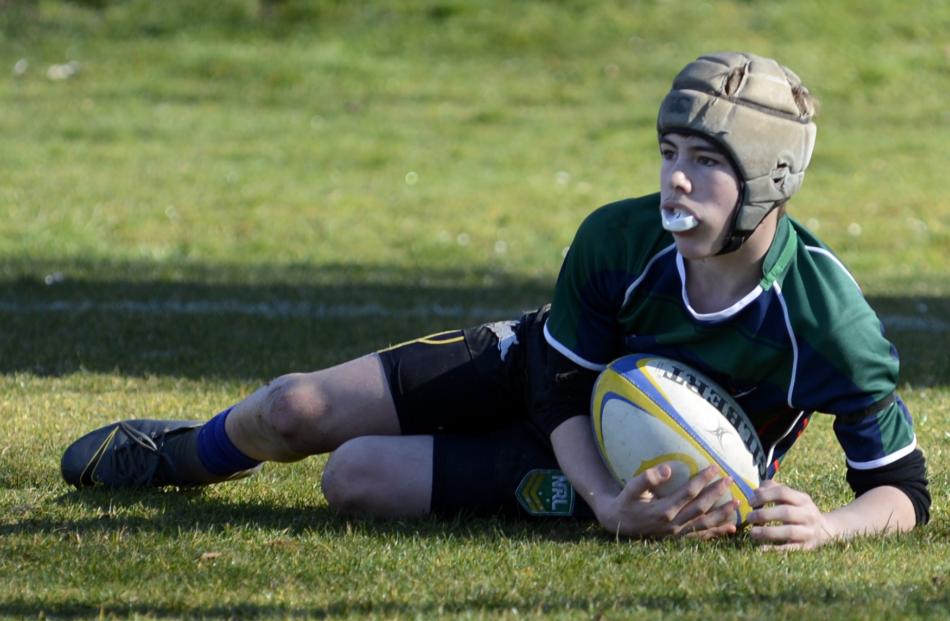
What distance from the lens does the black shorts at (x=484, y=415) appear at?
4.73 m

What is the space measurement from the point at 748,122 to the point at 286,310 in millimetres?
5430

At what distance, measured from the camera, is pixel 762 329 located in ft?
14.0

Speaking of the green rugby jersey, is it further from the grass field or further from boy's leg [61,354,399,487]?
boy's leg [61,354,399,487]

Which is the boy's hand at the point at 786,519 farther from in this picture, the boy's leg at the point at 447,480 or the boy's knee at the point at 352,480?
the boy's knee at the point at 352,480

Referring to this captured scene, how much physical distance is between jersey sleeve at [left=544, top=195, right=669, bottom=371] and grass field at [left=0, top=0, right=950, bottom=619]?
586 millimetres

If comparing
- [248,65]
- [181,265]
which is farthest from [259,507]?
A: [248,65]

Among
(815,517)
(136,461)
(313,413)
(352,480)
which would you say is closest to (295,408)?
(313,413)

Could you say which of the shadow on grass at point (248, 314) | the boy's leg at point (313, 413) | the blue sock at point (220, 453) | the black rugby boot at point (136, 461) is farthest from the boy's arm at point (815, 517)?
the shadow on grass at point (248, 314)

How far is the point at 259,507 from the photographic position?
490 centimetres

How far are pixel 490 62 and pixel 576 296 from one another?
1494 centimetres

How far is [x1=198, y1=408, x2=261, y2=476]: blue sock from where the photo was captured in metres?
4.94

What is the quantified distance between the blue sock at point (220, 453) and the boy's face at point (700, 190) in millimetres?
1719

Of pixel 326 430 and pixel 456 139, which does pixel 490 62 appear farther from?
pixel 326 430

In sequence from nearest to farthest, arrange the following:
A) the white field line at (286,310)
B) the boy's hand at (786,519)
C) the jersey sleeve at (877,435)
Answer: the boy's hand at (786,519) < the jersey sleeve at (877,435) < the white field line at (286,310)
